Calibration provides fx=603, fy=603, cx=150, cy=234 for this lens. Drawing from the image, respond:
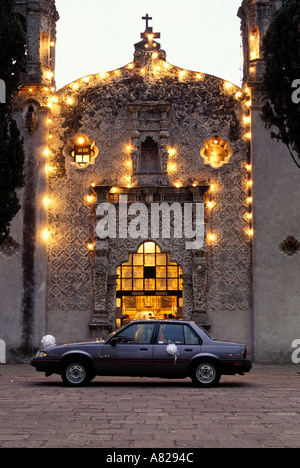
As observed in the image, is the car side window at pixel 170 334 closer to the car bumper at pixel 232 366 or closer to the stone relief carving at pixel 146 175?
the car bumper at pixel 232 366

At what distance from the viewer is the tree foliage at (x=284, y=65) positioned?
46.2 ft

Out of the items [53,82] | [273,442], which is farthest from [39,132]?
[273,442]

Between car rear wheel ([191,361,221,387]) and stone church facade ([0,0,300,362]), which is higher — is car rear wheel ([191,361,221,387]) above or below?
below

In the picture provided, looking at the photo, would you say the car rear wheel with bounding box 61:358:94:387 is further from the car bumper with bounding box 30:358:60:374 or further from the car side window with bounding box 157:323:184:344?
the car side window with bounding box 157:323:184:344

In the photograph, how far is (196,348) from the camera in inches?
456

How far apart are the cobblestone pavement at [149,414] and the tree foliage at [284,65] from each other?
236 inches

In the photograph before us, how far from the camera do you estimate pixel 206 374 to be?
1148 cm

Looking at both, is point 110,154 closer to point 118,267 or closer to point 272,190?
point 118,267

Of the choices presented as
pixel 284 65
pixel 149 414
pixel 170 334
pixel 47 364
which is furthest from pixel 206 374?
pixel 284 65

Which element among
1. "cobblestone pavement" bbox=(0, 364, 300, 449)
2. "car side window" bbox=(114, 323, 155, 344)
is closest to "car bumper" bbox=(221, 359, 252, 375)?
"cobblestone pavement" bbox=(0, 364, 300, 449)

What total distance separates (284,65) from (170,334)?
7.06 meters

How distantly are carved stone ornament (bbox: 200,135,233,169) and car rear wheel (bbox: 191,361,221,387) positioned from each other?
8056mm

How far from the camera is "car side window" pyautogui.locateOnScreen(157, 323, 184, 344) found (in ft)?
38.5

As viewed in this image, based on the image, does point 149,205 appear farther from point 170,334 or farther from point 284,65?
point 170,334
